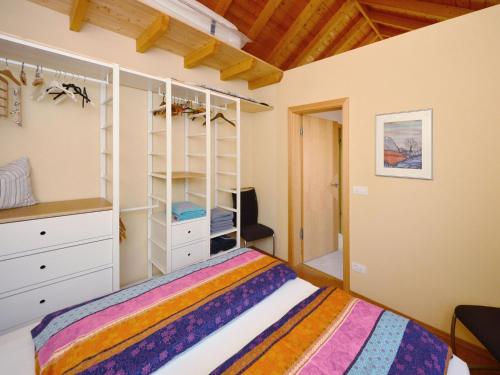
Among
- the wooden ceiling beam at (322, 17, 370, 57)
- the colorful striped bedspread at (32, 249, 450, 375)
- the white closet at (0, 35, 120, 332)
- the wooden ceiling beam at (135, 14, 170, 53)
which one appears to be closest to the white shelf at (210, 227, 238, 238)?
the white closet at (0, 35, 120, 332)

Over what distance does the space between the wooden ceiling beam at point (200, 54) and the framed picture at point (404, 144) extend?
1.71 meters

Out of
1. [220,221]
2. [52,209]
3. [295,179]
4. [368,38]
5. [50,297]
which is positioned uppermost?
[368,38]

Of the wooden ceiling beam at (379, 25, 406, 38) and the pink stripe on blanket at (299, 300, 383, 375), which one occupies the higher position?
the wooden ceiling beam at (379, 25, 406, 38)

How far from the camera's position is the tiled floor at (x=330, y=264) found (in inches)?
117

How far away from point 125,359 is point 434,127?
8.14ft

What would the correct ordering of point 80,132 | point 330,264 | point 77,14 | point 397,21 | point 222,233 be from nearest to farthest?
point 77,14 < point 80,132 < point 222,233 < point 397,21 < point 330,264

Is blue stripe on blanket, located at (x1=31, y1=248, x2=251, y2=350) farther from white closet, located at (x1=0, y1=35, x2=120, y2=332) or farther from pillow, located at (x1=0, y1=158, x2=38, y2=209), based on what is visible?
pillow, located at (x1=0, y1=158, x2=38, y2=209)

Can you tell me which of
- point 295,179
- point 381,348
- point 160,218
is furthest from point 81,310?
point 295,179

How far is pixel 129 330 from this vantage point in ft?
3.33

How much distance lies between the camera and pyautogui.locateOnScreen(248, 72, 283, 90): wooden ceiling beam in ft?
9.93

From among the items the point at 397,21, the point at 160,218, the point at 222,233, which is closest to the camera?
the point at 160,218

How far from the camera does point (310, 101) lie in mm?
2764

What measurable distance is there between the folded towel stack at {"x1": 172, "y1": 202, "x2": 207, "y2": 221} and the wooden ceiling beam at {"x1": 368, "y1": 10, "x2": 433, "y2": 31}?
313 centimetres

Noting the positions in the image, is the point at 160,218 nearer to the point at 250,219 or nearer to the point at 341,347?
the point at 250,219
